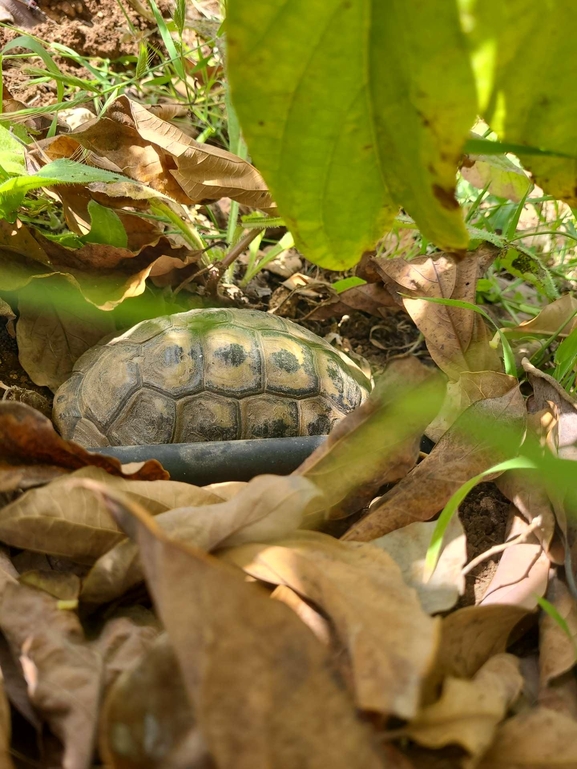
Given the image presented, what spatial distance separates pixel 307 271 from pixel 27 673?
1861 mm

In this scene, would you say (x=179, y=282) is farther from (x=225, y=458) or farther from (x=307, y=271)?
(x=225, y=458)

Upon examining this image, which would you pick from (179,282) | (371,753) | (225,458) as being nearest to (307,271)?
(179,282)

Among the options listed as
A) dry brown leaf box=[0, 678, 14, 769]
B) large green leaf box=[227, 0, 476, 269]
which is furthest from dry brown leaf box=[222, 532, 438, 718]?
large green leaf box=[227, 0, 476, 269]

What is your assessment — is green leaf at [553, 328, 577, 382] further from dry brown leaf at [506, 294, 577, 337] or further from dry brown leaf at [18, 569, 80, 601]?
dry brown leaf at [18, 569, 80, 601]

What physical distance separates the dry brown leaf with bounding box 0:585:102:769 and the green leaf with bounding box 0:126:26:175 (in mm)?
1137

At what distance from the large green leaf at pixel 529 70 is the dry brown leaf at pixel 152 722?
73cm

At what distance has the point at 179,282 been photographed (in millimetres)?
2010

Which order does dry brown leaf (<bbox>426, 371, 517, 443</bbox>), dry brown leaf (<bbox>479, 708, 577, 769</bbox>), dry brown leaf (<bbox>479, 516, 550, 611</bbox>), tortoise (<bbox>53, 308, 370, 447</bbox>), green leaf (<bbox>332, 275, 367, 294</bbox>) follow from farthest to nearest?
green leaf (<bbox>332, 275, 367, 294</bbox>), tortoise (<bbox>53, 308, 370, 447</bbox>), dry brown leaf (<bbox>426, 371, 517, 443</bbox>), dry brown leaf (<bbox>479, 516, 550, 611</bbox>), dry brown leaf (<bbox>479, 708, 577, 769</bbox>)

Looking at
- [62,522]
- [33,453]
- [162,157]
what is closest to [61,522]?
[62,522]

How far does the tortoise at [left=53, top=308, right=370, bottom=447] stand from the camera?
67.8 inches

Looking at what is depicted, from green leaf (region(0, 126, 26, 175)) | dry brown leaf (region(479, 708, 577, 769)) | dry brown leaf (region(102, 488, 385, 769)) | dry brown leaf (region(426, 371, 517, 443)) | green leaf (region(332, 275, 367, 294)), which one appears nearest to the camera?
dry brown leaf (region(102, 488, 385, 769))

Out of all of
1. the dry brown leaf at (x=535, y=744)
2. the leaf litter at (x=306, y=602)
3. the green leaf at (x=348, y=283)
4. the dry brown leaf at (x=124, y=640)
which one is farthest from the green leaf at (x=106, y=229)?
the dry brown leaf at (x=535, y=744)

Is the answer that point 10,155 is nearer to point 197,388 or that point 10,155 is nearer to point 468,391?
point 197,388

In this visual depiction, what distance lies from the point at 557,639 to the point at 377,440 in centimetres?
39
